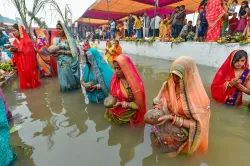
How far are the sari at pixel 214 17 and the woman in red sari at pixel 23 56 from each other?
23.1ft

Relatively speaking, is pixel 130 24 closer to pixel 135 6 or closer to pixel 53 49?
pixel 135 6

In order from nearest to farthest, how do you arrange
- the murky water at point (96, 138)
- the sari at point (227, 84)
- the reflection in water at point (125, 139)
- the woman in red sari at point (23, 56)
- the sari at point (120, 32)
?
1. the murky water at point (96, 138)
2. the reflection in water at point (125, 139)
3. the sari at point (227, 84)
4. the woman in red sari at point (23, 56)
5. the sari at point (120, 32)

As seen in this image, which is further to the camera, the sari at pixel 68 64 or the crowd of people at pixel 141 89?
the sari at pixel 68 64

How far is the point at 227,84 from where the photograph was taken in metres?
3.65

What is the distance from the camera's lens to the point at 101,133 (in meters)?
3.04

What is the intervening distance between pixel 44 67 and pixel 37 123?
4336mm

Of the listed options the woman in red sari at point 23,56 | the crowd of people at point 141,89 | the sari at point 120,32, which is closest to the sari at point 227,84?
the crowd of people at point 141,89

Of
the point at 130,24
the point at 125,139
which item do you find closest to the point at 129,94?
the point at 125,139

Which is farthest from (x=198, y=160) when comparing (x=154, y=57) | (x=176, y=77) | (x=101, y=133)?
(x=154, y=57)

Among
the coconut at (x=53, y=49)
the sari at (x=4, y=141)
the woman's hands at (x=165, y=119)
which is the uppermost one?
the coconut at (x=53, y=49)

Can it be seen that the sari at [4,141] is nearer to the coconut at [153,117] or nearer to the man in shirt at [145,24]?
the coconut at [153,117]

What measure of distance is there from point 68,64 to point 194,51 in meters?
5.99

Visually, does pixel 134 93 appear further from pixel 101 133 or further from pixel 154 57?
pixel 154 57

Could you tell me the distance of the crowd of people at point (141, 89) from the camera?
2.04 meters
